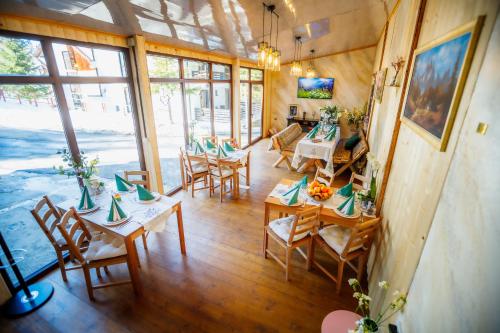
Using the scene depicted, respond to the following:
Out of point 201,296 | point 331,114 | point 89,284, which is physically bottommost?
point 201,296

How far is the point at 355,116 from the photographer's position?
7.68 meters

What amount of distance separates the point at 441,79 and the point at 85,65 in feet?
12.2

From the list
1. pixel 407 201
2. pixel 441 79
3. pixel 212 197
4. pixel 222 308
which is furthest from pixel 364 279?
pixel 212 197

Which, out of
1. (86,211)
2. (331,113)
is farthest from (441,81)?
(331,113)

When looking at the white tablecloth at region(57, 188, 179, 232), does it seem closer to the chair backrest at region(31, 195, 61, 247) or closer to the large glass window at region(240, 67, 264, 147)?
the chair backrest at region(31, 195, 61, 247)

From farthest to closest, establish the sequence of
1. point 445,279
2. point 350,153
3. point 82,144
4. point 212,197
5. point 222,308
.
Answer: point 350,153, point 212,197, point 82,144, point 222,308, point 445,279

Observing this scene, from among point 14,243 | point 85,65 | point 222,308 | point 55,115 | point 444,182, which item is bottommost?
point 222,308

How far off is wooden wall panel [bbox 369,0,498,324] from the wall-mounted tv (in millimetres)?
5865

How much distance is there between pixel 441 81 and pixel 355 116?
6758 millimetres

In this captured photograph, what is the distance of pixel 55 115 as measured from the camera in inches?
111

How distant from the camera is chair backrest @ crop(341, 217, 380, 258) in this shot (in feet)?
7.23

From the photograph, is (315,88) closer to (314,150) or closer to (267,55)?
(314,150)

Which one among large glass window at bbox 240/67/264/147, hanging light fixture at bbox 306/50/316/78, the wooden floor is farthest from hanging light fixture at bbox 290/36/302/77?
the wooden floor

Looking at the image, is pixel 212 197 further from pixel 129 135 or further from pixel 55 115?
pixel 55 115
